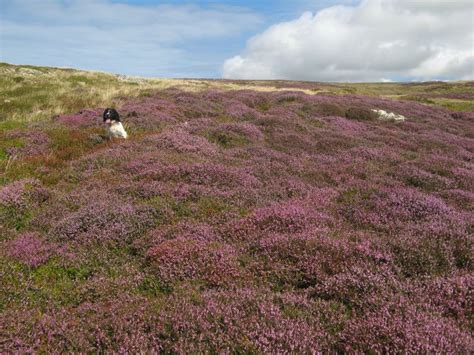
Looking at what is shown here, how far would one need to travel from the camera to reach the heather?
4.36 meters

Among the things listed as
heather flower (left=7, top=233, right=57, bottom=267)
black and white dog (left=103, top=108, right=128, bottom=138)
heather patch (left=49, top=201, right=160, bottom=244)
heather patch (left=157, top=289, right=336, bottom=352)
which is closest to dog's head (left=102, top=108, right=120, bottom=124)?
black and white dog (left=103, top=108, right=128, bottom=138)

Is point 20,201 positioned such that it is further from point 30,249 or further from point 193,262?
point 193,262

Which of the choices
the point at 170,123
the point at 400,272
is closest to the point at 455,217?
the point at 400,272

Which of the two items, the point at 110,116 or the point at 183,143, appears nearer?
the point at 183,143

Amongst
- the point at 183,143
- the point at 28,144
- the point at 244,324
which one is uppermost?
the point at 183,143

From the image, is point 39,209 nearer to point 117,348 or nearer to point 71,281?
point 71,281

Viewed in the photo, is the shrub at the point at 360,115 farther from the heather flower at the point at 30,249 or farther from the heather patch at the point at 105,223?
the heather flower at the point at 30,249

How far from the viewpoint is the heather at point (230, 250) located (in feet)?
14.3

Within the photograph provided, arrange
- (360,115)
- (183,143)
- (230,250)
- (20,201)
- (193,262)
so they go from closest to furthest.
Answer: (193,262)
(230,250)
(20,201)
(183,143)
(360,115)

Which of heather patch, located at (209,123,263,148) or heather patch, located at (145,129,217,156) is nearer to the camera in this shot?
heather patch, located at (145,129,217,156)

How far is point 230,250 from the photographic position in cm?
642

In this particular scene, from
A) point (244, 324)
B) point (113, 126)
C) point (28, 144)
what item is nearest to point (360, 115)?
point (113, 126)

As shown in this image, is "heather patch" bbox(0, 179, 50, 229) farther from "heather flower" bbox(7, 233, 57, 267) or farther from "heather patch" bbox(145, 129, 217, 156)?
"heather patch" bbox(145, 129, 217, 156)

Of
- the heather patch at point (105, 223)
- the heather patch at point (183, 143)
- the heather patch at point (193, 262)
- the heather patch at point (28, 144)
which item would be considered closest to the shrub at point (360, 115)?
the heather patch at point (183, 143)
